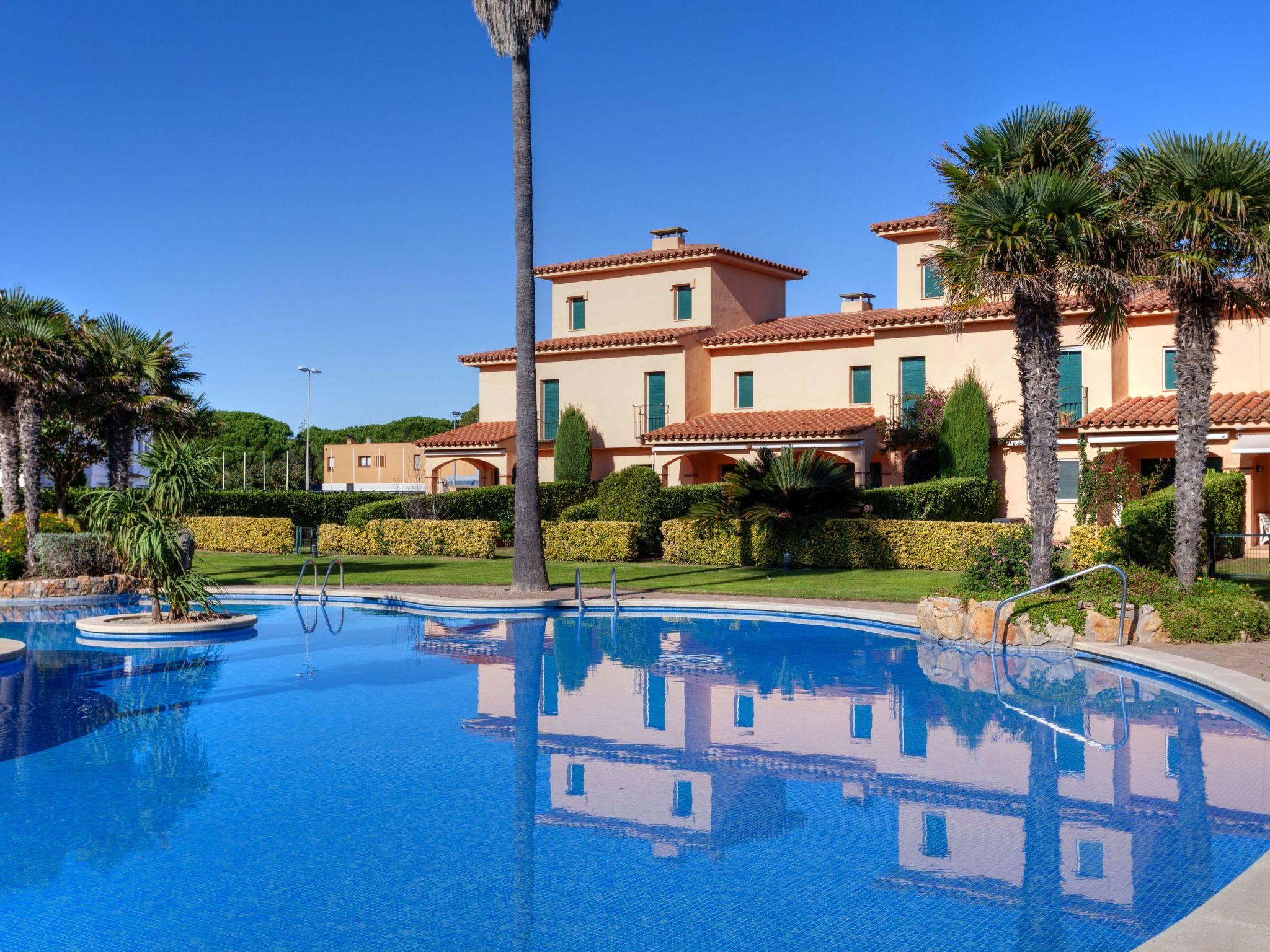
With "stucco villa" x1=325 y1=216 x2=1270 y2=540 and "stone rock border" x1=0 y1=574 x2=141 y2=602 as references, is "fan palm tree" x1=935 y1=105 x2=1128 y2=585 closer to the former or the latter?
"stucco villa" x1=325 y1=216 x2=1270 y2=540

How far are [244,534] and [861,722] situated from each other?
26167 millimetres

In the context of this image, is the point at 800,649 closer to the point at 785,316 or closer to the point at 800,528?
the point at 800,528

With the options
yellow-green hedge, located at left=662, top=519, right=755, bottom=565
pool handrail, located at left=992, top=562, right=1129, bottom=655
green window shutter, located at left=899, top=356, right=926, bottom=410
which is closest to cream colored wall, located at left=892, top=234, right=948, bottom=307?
green window shutter, located at left=899, top=356, right=926, bottom=410

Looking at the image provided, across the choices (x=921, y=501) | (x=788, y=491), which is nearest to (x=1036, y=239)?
(x=788, y=491)

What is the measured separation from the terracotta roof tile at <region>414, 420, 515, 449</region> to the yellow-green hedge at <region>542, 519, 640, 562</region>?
10.8 m

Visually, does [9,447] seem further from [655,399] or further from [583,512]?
→ [655,399]

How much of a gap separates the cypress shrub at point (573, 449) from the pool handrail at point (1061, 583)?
22.8 m

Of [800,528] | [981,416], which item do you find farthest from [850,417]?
[800,528]

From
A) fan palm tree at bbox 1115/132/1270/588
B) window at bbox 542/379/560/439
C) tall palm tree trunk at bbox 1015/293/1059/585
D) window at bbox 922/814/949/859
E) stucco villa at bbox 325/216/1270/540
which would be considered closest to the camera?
window at bbox 922/814/949/859

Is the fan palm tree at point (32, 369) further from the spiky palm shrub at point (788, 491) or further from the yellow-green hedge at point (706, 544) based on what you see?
the spiky palm shrub at point (788, 491)

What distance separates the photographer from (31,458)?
76.7 feet

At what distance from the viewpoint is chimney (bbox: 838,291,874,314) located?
130ft

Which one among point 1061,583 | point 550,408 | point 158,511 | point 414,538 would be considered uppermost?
point 550,408

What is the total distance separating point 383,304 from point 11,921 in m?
36.9
